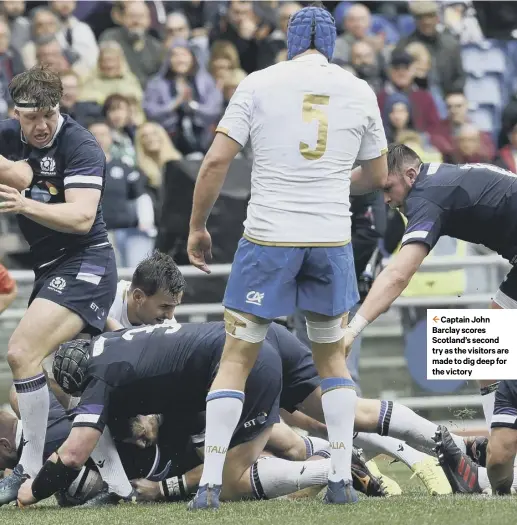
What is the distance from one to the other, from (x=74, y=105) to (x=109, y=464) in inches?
239

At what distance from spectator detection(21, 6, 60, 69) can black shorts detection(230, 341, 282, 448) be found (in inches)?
274

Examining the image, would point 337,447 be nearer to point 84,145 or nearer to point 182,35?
point 84,145

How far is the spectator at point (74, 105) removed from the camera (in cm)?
1275

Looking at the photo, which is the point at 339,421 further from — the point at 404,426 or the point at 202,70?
the point at 202,70

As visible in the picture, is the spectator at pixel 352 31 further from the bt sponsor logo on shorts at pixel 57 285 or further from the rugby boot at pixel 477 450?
the bt sponsor logo on shorts at pixel 57 285

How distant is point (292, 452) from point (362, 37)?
8409 mm

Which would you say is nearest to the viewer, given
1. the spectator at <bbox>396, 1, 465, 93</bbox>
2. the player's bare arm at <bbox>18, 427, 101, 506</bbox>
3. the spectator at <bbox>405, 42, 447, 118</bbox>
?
the player's bare arm at <bbox>18, 427, 101, 506</bbox>

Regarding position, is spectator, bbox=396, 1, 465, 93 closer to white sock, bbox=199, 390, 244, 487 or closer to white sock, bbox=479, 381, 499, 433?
white sock, bbox=479, 381, 499, 433

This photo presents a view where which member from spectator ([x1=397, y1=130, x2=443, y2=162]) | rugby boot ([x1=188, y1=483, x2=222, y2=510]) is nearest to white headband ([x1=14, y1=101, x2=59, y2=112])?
rugby boot ([x1=188, y1=483, x2=222, y2=510])

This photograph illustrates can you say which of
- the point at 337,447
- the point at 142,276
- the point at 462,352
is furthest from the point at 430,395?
the point at 337,447

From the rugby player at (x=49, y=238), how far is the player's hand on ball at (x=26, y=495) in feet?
0.13

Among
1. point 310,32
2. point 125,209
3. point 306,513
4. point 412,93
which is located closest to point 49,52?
point 125,209

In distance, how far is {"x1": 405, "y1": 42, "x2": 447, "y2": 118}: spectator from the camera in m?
15.5

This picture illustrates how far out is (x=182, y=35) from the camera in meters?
14.6
